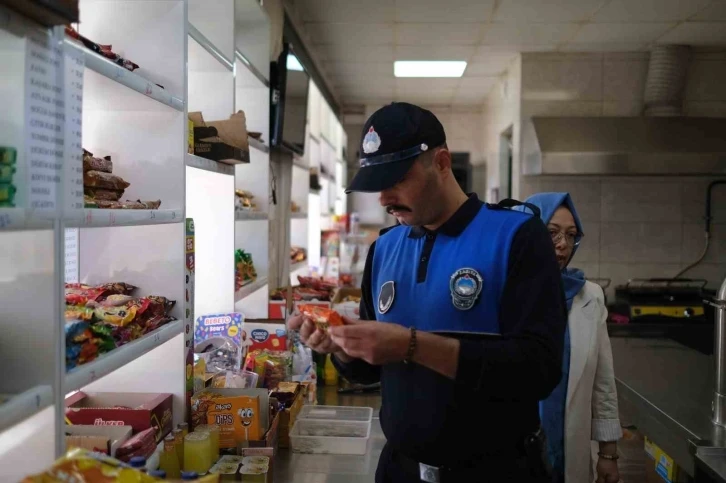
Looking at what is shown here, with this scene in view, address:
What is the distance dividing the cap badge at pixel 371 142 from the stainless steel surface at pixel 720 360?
1734 millimetres

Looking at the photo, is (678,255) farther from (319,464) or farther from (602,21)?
(319,464)

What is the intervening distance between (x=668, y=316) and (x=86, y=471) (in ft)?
17.0

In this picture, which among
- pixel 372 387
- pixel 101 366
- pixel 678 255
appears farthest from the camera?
pixel 678 255

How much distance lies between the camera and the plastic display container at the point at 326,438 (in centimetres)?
244

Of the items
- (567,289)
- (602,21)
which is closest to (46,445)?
(567,289)

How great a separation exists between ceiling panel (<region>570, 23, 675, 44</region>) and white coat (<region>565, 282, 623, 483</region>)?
3.46 metres

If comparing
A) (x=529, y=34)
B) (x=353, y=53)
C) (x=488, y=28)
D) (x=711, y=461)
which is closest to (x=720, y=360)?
(x=711, y=461)

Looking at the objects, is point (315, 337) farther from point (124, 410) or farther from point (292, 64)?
point (292, 64)

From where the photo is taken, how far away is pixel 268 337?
121 inches

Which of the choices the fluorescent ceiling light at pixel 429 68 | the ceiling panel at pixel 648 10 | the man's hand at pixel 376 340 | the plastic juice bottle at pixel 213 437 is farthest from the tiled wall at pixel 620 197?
the man's hand at pixel 376 340

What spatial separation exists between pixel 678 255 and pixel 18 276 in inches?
238

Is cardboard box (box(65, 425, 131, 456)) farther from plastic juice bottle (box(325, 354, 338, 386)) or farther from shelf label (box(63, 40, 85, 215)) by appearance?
plastic juice bottle (box(325, 354, 338, 386))

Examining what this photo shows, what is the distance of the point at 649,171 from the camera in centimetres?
524

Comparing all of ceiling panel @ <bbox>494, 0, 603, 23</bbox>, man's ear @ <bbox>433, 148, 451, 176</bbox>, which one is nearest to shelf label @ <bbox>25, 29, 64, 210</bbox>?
man's ear @ <bbox>433, 148, 451, 176</bbox>
